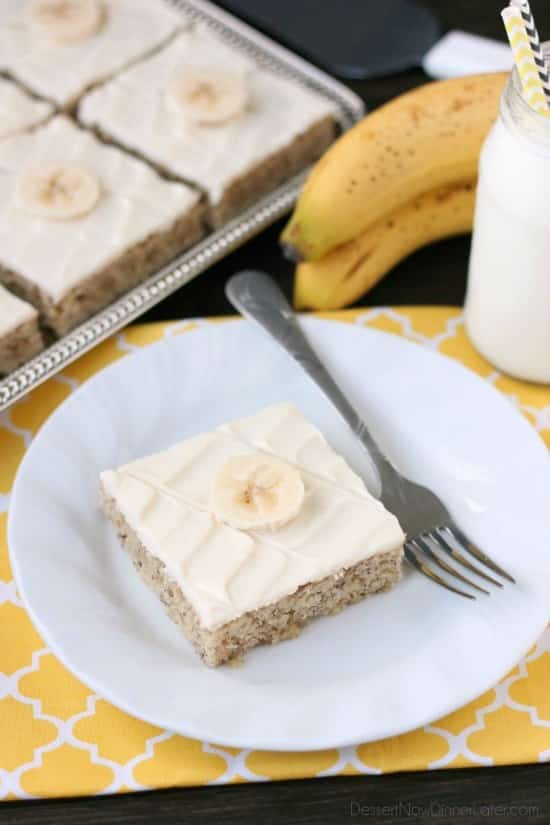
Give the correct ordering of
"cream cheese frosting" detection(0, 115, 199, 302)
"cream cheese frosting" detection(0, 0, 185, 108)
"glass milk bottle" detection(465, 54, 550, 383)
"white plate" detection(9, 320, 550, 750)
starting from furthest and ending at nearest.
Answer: "cream cheese frosting" detection(0, 0, 185, 108)
"cream cheese frosting" detection(0, 115, 199, 302)
"glass milk bottle" detection(465, 54, 550, 383)
"white plate" detection(9, 320, 550, 750)

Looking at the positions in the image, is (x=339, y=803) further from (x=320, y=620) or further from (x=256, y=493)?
(x=256, y=493)

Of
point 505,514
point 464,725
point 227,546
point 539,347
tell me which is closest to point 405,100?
point 539,347

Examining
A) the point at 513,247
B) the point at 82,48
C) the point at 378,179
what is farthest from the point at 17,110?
the point at 513,247

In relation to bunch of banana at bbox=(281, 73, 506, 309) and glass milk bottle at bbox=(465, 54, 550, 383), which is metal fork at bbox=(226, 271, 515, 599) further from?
glass milk bottle at bbox=(465, 54, 550, 383)

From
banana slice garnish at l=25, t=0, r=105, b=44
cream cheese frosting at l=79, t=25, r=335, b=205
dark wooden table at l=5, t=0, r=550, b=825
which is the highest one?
banana slice garnish at l=25, t=0, r=105, b=44

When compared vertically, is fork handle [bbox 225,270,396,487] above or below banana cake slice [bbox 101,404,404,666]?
above

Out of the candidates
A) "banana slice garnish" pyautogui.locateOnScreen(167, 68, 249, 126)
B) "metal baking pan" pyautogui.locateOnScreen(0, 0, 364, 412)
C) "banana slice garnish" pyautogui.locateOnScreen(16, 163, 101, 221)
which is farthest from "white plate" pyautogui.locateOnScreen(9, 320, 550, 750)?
"banana slice garnish" pyautogui.locateOnScreen(167, 68, 249, 126)
